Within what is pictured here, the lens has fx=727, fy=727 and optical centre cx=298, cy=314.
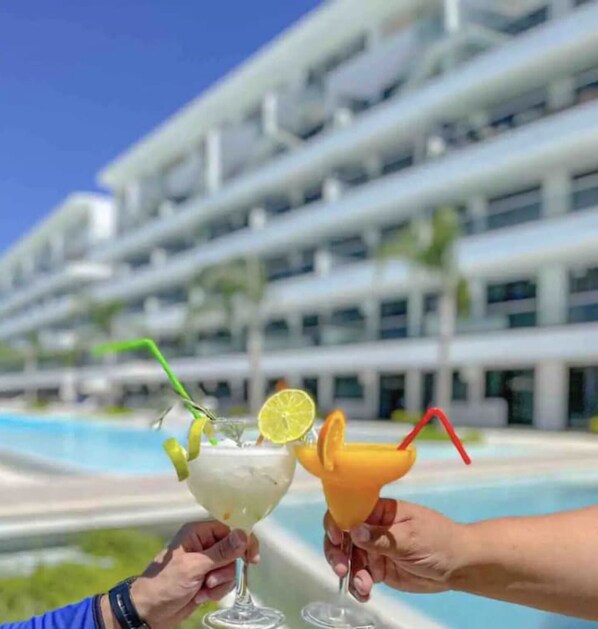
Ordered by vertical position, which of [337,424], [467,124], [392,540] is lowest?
[392,540]

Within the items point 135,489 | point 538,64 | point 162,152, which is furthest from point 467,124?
point 162,152

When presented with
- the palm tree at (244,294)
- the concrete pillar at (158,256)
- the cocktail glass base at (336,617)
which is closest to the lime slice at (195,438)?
the cocktail glass base at (336,617)

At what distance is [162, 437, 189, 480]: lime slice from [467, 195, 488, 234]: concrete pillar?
65.5 feet

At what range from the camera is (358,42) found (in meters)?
27.3

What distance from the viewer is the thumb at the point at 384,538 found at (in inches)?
59.3

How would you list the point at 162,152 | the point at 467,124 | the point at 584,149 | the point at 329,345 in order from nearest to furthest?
the point at 584,149 < the point at 467,124 < the point at 329,345 < the point at 162,152

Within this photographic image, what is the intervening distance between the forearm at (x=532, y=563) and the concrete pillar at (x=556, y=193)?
18637mm

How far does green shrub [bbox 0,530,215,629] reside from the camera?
10.1 ft

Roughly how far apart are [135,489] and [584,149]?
15828 mm

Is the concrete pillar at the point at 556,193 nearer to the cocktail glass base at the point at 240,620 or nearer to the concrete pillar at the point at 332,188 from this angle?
the concrete pillar at the point at 332,188

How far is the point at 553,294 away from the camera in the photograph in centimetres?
1934

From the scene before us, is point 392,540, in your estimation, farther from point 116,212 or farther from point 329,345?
point 116,212

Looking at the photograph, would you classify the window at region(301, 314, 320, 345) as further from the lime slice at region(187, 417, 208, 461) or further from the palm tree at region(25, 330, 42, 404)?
the lime slice at region(187, 417, 208, 461)

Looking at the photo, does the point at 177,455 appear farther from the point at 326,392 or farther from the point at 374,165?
the point at 326,392
